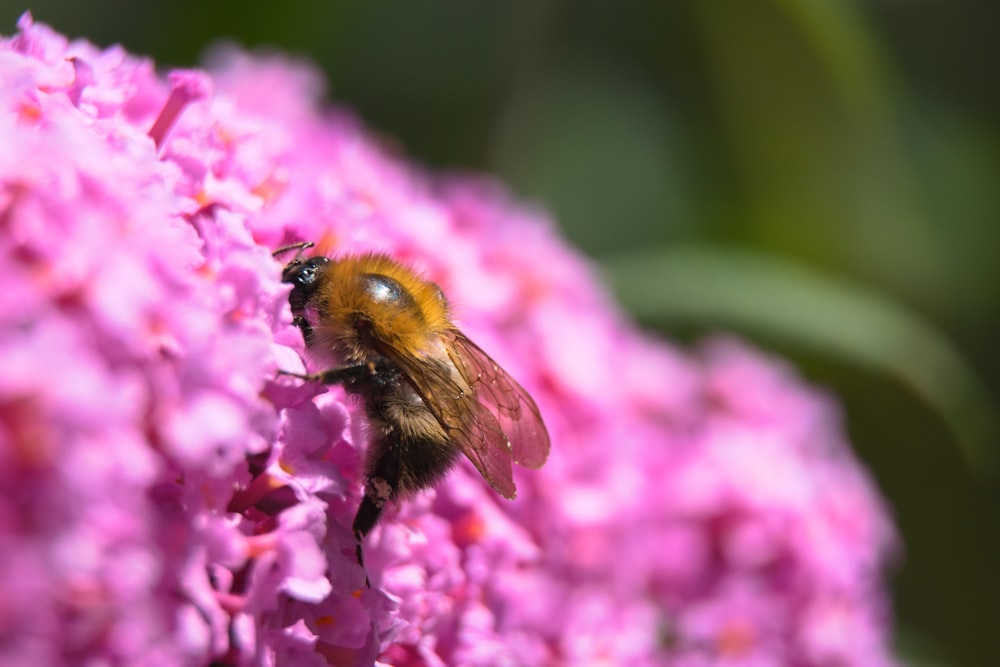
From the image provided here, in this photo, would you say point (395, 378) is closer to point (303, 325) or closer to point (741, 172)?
point (303, 325)

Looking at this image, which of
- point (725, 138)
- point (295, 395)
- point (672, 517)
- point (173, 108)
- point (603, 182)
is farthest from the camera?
point (603, 182)

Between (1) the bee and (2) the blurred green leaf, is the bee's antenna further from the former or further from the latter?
(2) the blurred green leaf

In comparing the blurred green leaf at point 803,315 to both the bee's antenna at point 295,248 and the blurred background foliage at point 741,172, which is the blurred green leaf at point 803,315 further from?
the bee's antenna at point 295,248

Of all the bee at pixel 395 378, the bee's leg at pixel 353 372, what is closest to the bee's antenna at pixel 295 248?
the bee at pixel 395 378

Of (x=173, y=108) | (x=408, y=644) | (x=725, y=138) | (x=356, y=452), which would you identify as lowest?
(x=408, y=644)

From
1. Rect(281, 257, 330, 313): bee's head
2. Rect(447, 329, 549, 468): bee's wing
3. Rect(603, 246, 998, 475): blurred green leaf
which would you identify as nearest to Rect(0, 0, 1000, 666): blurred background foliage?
Rect(603, 246, 998, 475): blurred green leaf

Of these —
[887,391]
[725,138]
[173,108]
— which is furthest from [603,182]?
[173,108]

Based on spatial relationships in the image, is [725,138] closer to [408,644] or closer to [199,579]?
[408,644]
